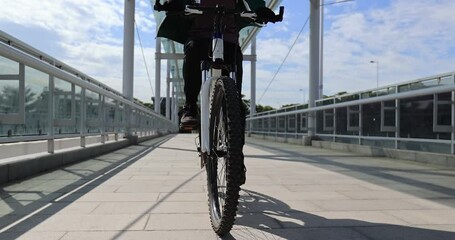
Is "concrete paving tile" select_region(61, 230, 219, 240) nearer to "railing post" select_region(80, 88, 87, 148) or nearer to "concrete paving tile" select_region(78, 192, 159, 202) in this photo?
"concrete paving tile" select_region(78, 192, 159, 202)

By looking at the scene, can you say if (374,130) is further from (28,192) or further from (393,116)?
(28,192)

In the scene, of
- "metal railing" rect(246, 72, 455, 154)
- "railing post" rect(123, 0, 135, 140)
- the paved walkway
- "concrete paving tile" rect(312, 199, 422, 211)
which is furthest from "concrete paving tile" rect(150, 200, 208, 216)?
"railing post" rect(123, 0, 135, 140)

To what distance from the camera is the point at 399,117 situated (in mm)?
8773

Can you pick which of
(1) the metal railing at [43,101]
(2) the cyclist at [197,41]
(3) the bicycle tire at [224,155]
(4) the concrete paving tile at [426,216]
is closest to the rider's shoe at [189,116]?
(2) the cyclist at [197,41]

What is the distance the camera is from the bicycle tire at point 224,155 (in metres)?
2.75

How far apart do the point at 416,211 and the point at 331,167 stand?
3354 millimetres

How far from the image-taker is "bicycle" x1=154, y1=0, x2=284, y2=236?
2755mm

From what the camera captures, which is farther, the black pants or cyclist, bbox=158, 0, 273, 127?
the black pants

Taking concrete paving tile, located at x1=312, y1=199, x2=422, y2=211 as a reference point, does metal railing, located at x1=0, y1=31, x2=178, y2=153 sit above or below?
above

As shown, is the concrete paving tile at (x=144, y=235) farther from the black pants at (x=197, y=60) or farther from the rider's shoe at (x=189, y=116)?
the black pants at (x=197, y=60)

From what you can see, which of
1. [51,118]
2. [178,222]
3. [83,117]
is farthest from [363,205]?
[83,117]

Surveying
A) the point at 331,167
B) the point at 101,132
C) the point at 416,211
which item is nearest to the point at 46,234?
the point at 416,211

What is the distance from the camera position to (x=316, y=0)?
14.5 meters

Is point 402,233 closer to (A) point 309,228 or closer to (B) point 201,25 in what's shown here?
(A) point 309,228
